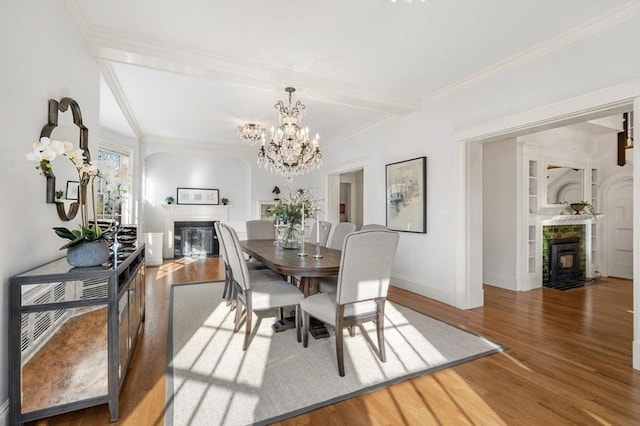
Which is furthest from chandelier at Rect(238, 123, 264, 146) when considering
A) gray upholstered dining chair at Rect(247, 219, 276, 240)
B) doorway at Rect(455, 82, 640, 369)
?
doorway at Rect(455, 82, 640, 369)

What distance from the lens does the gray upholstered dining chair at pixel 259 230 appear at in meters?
4.74

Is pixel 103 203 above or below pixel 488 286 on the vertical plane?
above

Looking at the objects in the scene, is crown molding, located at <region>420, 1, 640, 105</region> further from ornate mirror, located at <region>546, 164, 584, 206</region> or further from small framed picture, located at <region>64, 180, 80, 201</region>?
small framed picture, located at <region>64, 180, 80, 201</region>

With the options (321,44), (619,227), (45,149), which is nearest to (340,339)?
(45,149)

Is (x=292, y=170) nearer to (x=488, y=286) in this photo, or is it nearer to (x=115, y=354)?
(x=115, y=354)

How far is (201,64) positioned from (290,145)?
1.33 meters

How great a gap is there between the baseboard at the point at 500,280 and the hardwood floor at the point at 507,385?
1144mm

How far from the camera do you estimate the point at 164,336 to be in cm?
276

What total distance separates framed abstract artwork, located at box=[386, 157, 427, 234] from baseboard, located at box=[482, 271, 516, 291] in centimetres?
172

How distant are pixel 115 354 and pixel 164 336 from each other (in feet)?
3.82

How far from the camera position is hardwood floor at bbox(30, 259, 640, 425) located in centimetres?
170

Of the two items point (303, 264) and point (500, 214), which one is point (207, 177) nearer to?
point (303, 264)

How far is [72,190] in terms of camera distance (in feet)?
7.31

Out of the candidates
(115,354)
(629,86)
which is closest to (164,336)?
(115,354)
